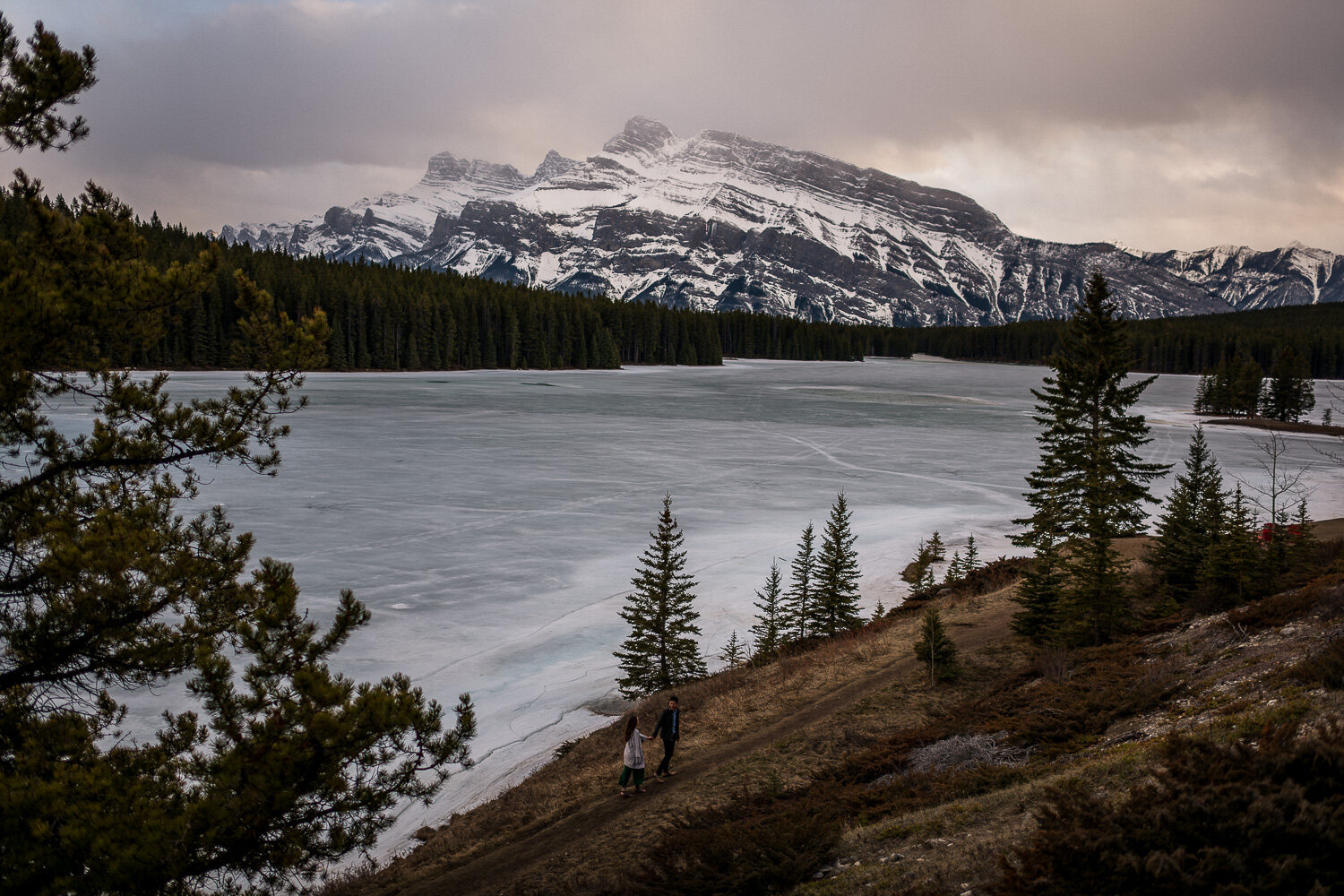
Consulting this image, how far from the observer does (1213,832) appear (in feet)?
17.1

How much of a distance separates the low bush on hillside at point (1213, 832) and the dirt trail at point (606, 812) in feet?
20.0

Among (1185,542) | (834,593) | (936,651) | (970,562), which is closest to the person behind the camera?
(936,651)

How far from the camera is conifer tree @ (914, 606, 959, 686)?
14.9 m

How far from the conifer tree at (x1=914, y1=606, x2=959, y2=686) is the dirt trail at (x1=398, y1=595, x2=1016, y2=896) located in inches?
38.4

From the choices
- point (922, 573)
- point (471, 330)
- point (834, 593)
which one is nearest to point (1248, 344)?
point (471, 330)

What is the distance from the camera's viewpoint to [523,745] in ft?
48.3

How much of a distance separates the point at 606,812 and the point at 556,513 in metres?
18.6

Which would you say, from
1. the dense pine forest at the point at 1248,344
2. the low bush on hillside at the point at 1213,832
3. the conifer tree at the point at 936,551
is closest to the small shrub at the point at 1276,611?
the low bush on hillside at the point at 1213,832

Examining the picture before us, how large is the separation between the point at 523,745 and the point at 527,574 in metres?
8.08

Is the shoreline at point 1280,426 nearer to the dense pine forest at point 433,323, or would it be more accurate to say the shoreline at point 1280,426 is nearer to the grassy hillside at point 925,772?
the grassy hillside at point 925,772

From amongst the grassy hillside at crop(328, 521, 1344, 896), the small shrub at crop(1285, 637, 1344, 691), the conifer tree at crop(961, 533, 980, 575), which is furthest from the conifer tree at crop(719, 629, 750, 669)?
the small shrub at crop(1285, 637, 1344, 691)

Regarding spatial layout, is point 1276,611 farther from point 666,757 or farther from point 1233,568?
point 666,757

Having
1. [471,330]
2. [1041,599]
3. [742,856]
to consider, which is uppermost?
Result: [471,330]

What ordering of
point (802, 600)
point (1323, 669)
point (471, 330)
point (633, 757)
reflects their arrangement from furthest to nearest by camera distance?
1. point (471, 330)
2. point (802, 600)
3. point (633, 757)
4. point (1323, 669)
